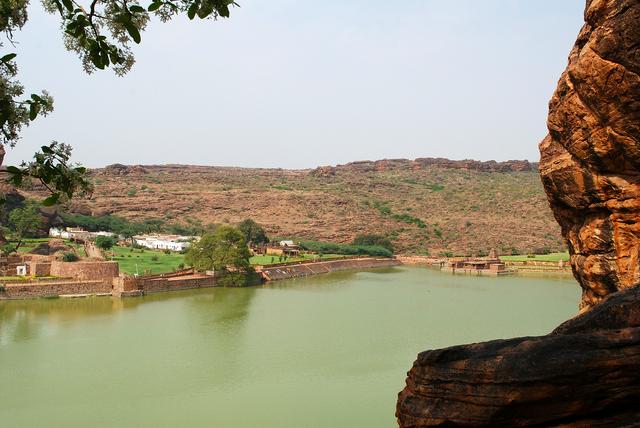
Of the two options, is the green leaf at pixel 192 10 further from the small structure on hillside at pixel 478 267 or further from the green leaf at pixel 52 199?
the small structure on hillside at pixel 478 267

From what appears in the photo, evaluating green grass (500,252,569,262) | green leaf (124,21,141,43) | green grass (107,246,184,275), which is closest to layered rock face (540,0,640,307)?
green leaf (124,21,141,43)

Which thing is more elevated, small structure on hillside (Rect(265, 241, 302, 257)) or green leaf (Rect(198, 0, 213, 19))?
small structure on hillside (Rect(265, 241, 302, 257))

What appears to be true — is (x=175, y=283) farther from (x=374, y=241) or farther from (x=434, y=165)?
(x=434, y=165)

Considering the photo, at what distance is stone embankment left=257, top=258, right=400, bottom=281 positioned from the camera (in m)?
43.5

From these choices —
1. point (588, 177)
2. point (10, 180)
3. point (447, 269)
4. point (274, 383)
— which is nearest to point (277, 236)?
point (447, 269)

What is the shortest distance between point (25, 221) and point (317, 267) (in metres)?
21.7

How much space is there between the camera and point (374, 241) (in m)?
65.2

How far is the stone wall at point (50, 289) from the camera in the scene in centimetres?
3112

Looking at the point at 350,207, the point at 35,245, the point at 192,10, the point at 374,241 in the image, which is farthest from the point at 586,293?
the point at 350,207

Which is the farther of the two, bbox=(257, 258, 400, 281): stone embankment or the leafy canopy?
bbox=(257, 258, 400, 281): stone embankment

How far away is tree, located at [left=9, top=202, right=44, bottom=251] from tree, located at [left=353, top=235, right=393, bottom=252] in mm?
31927

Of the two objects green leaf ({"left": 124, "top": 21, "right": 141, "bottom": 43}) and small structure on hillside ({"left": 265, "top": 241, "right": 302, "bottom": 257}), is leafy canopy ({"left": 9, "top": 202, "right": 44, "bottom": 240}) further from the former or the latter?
green leaf ({"left": 124, "top": 21, "right": 141, "bottom": 43})

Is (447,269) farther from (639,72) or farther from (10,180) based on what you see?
(10,180)

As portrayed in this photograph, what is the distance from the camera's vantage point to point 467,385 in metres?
4.45
